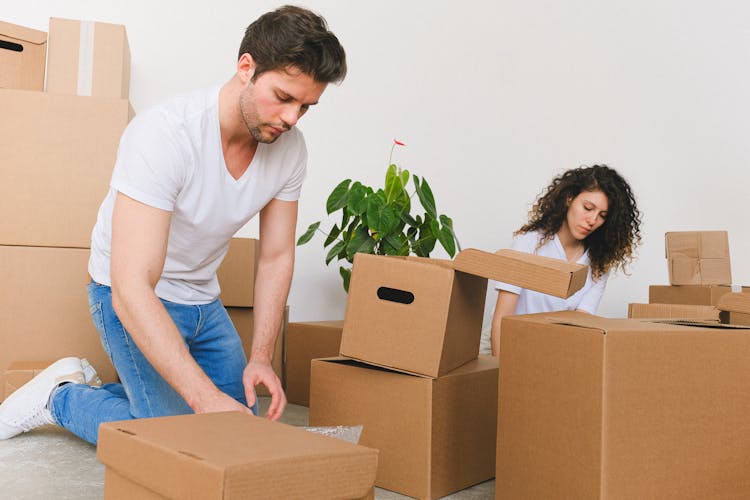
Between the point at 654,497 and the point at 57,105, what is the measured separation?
168cm

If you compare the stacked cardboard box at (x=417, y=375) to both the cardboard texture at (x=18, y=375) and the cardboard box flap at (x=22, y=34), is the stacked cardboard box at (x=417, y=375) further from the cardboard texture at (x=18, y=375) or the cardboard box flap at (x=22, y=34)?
the cardboard box flap at (x=22, y=34)

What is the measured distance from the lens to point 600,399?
37.2 inches

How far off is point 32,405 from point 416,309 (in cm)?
87

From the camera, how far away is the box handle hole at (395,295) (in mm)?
1355

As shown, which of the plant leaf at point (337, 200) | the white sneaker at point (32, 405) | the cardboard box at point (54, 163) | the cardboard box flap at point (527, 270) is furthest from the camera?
the plant leaf at point (337, 200)

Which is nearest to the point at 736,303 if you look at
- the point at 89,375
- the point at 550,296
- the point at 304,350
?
the point at 550,296

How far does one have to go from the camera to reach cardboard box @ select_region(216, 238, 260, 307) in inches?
86.7

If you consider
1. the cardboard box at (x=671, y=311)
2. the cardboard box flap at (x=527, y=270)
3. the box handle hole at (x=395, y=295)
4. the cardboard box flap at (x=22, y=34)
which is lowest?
the cardboard box at (x=671, y=311)

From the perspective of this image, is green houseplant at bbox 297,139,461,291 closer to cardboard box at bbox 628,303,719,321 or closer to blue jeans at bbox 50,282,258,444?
cardboard box at bbox 628,303,719,321

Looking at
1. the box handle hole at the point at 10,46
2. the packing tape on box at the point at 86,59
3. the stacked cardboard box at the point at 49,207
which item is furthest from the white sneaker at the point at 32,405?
the box handle hole at the point at 10,46

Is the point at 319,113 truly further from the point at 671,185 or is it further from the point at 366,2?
the point at 671,185

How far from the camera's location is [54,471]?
1.36 metres

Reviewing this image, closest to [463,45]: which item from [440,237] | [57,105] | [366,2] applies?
[366,2]

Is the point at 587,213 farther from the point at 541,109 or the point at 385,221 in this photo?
the point at 541,109
